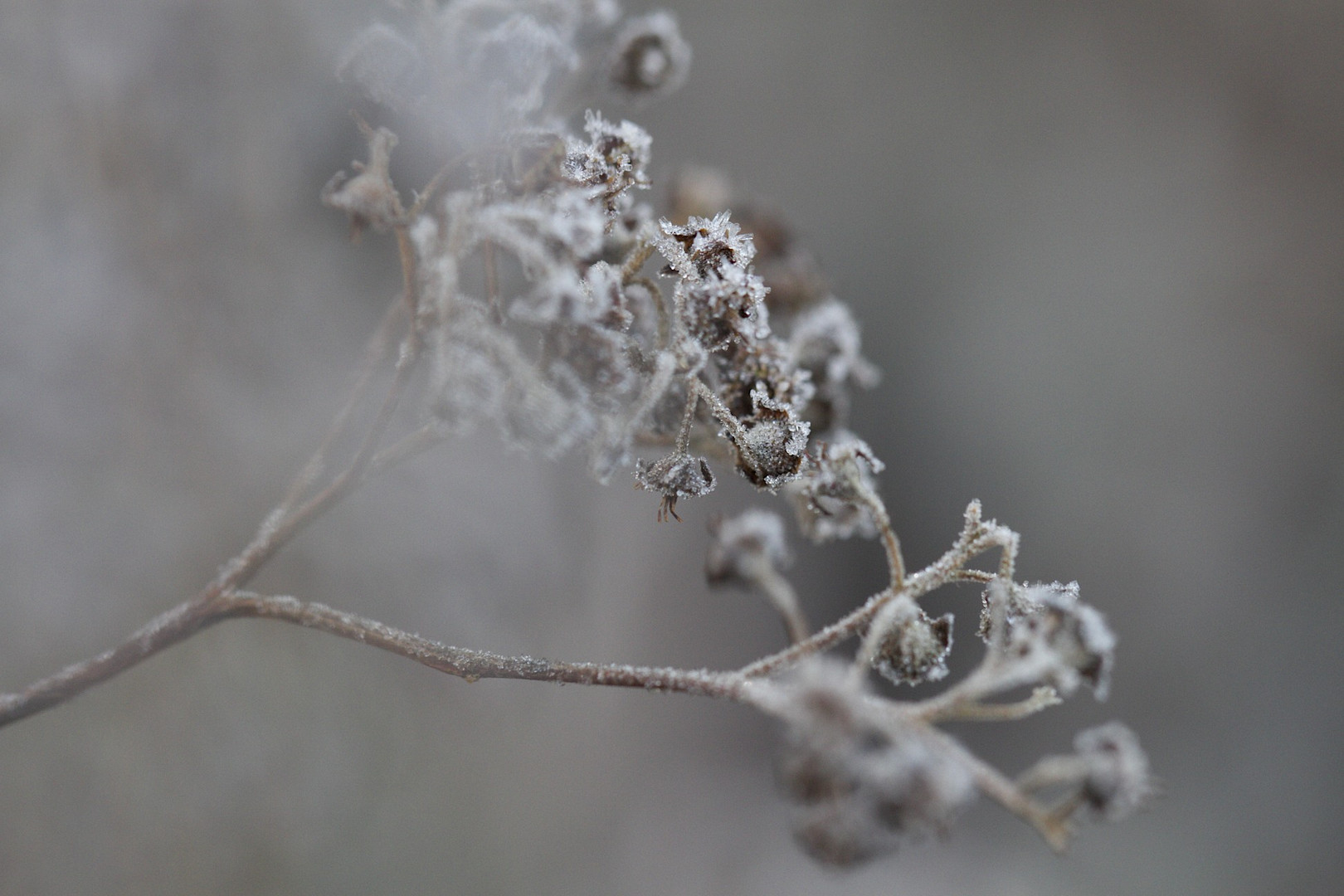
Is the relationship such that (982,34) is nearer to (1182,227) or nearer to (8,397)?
(1182,227)

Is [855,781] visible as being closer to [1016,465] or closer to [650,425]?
[650,425]

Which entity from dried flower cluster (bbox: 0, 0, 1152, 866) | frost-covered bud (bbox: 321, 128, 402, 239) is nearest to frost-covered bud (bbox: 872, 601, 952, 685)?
dried flower cluster (bbox: 0, 0, 1152, 866)

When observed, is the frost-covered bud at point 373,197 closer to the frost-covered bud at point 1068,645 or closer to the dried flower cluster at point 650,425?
the dried flower cluster at point 650,425

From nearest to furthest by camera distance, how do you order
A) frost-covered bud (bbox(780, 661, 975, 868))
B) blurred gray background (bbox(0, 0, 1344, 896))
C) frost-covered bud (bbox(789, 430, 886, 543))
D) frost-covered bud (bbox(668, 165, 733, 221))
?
frost-covered bud (bbox(780, 661, 975, 868)) → frost-covered bud (bbox(789, 430, 886, 543)) → frost-covered bud (bbox(668, 165, 733, 221)) → blurred gray background (bbox(0, 0, 1344, 896))

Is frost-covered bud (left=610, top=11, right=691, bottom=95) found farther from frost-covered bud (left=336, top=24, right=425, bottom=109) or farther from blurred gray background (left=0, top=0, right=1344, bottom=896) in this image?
blurred gray background (left=0, top=0, right=1344, bottom=896)

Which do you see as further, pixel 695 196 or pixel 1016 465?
pixel 1016 465

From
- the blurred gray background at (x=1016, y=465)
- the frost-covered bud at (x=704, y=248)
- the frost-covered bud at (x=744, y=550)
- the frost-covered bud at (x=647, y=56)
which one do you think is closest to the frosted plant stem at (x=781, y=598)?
the frost-covered bud at (x=744, y=550)

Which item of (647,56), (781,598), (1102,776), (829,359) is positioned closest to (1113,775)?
(1102,776)
